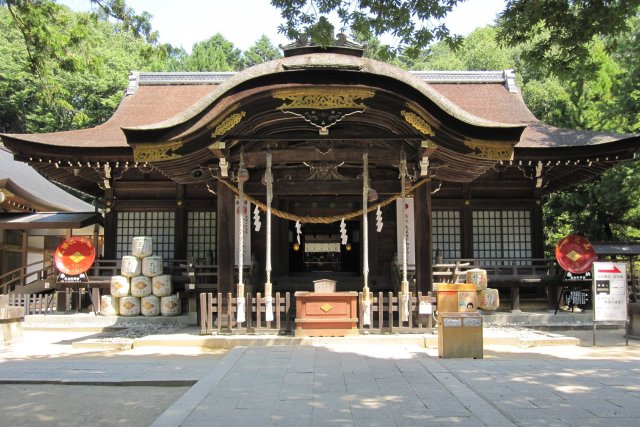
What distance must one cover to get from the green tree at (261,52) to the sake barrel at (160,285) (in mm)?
37428

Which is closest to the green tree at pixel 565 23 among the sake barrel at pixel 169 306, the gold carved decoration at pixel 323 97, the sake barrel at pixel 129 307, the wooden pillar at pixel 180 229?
the gold carved decoration at pixel 323 97

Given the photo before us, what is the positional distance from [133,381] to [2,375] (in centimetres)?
196

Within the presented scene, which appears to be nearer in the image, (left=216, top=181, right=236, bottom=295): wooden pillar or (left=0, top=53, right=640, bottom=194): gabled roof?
(left=0, top=53, right=640, bottom=194): gabled roof

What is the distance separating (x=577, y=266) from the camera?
1276cm

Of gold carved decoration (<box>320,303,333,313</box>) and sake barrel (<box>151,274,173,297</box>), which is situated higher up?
Answer: sake barrel (<box>151,274,173,297</box>)

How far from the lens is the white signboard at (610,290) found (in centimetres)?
1004

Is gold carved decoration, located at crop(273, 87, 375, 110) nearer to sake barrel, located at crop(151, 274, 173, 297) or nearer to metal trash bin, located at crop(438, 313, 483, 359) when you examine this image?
metal trash bin, located at crop(438, 313, 483, 359)

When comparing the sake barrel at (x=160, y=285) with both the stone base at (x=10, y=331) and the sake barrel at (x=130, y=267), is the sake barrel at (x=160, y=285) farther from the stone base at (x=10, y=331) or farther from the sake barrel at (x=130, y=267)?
the stone base at (x=10, y=331)

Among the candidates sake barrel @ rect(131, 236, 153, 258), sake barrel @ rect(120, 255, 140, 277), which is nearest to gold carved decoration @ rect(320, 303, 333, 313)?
sake barrel @ rect(131, 236, 153, 258)

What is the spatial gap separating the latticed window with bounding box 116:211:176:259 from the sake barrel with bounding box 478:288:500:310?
327 inches

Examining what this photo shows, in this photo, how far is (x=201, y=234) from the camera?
49.3ft

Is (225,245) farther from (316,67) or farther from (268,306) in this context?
(316,67)

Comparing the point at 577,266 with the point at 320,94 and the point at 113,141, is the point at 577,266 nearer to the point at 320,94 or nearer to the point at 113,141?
the point at 320,94

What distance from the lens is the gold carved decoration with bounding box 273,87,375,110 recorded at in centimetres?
917
